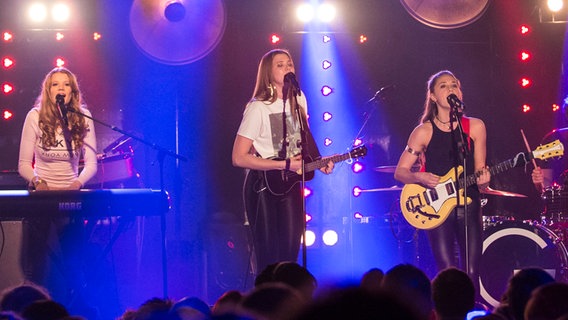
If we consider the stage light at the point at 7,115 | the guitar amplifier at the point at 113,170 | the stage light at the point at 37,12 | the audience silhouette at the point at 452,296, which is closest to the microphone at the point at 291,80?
the audience silhouette at the point at 452,296

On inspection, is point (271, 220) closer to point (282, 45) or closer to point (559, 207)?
point (559, 207)

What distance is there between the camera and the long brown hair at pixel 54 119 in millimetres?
6570

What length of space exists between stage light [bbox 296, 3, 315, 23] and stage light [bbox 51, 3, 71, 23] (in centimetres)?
294

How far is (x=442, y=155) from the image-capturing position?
272 inches

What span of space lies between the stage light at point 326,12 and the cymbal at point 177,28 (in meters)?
1.25

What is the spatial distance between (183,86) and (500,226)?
4.51 meters

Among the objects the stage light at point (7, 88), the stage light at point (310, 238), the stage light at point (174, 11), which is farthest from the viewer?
the stage light at point (7, 88)

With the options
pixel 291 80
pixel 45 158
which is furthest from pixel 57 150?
pixel 291 80

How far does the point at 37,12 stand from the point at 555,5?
262 inches

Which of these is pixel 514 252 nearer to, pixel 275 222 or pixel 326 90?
pixel 275 222

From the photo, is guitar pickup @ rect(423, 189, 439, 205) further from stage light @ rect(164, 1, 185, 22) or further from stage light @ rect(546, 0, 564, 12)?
stage light @ rect(546, 0, 564, 12)

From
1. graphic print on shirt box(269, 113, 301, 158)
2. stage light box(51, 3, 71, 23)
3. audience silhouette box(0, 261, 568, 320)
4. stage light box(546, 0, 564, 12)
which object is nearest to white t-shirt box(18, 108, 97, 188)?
graphic print on shirt box(269, 113, 301, 158)

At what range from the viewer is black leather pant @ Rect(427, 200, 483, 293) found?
655 centimetres

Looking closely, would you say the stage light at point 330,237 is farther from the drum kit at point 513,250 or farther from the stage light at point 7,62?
the stage light at point 7,62
